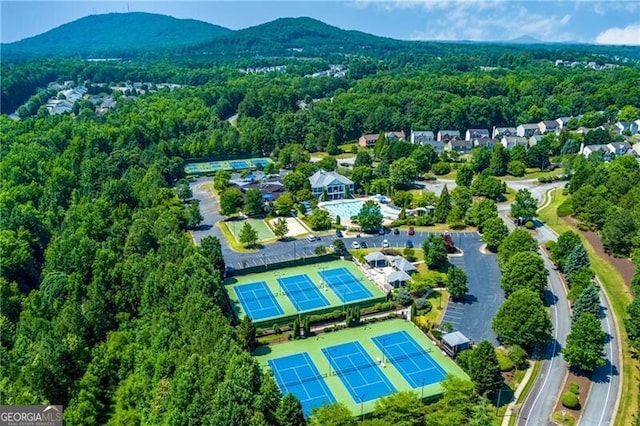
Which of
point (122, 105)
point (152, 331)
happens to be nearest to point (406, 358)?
point (152, 331)

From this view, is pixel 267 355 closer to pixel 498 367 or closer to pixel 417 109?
pixel 498 367

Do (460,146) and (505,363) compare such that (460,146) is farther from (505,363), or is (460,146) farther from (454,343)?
(505,363)

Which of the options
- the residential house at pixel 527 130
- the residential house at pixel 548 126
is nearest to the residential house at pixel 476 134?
the residential house at pixel 527 130

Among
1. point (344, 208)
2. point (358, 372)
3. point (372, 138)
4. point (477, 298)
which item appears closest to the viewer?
point (358, 372)

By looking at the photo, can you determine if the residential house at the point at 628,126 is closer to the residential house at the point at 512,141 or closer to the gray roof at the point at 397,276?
the residential house at the point at 512,141

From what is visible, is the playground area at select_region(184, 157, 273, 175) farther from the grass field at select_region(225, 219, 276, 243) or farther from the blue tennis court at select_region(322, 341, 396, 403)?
the blue tennis court at select_region(322, 341, 396, 403)

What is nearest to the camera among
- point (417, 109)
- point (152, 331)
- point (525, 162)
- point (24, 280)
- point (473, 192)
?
point (152, 331)

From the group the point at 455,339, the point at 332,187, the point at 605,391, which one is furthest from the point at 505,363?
the point at 332,187
